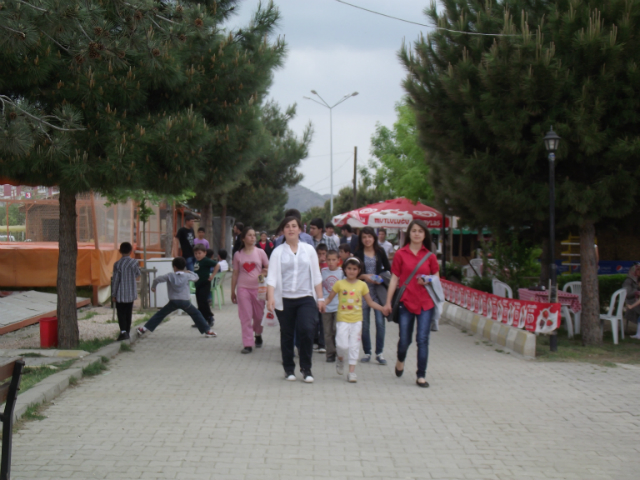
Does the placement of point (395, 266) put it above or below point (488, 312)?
above

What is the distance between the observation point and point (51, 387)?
6375mm

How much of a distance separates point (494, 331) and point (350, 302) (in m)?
4.06

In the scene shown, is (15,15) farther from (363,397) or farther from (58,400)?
(363,397)

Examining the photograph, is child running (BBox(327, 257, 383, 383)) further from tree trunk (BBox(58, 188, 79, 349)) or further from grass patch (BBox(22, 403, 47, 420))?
tree trunk (BBox(58, 188, 79, 349))

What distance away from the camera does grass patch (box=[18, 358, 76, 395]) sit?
21.8 feet

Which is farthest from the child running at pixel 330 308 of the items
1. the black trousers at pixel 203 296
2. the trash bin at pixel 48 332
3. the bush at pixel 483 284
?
the bush at pixel 483 284

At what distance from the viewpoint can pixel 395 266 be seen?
738cm

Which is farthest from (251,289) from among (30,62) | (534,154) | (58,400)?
(534,154)

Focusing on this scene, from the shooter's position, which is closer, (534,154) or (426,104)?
(534,154)

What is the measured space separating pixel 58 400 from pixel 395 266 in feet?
12.2

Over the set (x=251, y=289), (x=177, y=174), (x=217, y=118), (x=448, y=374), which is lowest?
(x=448, y=374)

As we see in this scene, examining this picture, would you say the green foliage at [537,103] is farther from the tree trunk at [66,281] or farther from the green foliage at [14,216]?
the green foliage at [14,216]

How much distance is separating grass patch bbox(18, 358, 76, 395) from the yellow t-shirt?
10.4ft

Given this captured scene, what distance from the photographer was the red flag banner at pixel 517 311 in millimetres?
9453
